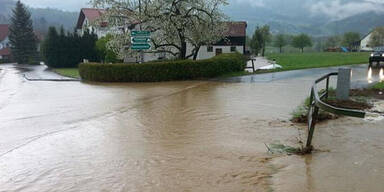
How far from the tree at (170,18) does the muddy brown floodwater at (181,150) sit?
11.6 metres

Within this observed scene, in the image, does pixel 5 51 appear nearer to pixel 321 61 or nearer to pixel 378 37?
pixel 321 61

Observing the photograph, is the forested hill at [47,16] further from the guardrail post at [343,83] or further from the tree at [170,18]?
the guardrail post at [343,83]

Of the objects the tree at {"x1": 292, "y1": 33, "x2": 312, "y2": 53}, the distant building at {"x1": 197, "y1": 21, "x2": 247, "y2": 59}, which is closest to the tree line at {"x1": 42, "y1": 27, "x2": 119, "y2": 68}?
the distant building at {"x1": 197, "y1": 21, "x2": 247, "y2": 59}

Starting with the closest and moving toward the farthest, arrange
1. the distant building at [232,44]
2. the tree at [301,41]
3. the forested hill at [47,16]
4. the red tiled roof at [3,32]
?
the distant building at [232,44], the red tiled roof at [3,32], the tree at [301,41], the forested hill at [47,16]

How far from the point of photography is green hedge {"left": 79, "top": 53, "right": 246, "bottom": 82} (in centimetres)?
1962

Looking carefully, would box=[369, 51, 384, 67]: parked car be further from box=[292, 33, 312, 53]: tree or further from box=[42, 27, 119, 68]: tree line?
box=[292, 33, 312, 53]: tree

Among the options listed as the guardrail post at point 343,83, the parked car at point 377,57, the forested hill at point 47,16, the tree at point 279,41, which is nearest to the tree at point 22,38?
the parked car at point 377,57

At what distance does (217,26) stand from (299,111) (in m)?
15.9

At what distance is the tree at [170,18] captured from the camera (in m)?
21.7

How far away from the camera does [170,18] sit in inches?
854

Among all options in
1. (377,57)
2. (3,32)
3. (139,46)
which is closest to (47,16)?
(3,32)

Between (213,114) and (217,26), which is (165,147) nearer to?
(213,114)

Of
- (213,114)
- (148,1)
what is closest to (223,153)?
(213,114)

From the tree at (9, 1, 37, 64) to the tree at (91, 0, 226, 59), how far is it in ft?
139
